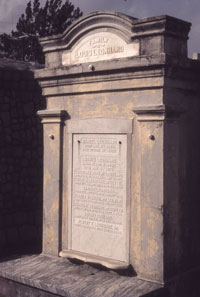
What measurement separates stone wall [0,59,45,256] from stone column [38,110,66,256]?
44.5 inches

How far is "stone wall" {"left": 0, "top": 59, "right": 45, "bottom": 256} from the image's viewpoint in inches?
276

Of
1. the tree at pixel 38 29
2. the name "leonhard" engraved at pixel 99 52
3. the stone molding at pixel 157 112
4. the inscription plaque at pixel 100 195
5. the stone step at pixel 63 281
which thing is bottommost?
the stone step at pixel 63 281

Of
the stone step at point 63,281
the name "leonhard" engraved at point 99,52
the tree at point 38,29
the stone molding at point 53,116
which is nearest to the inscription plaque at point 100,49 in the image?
the name "leonhard" engraved at point 99,52

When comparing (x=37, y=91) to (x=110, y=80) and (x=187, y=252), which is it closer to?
(x=110, y=80)

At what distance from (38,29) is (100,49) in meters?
23.0

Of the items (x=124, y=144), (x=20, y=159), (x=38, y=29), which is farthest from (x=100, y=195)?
(x=38, y=29)

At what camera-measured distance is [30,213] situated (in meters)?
7.46

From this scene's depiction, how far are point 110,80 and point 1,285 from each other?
2.79m

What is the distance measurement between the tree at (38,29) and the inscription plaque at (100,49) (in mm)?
20966

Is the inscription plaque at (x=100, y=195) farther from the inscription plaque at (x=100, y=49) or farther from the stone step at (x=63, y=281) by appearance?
the inscription plaque at (x=100, y=49)

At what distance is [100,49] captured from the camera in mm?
5387

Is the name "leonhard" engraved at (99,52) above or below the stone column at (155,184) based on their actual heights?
above

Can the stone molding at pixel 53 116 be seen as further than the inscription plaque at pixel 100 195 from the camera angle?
Yes

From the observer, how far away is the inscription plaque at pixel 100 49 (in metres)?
5.13
